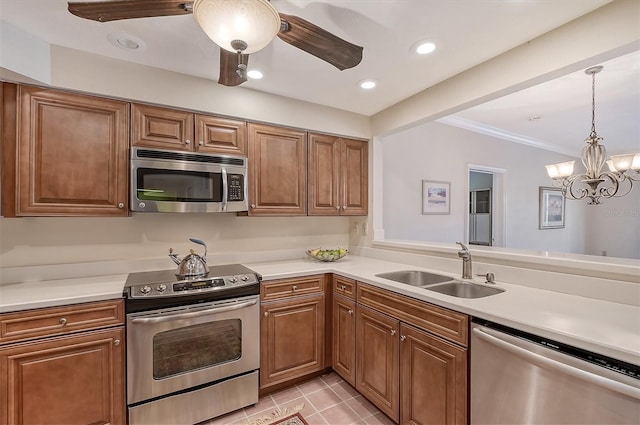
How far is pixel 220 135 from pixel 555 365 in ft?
7.81

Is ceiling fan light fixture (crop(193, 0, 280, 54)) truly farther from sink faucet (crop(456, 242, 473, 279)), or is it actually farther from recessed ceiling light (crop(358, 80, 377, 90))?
sink faucet (crop(456, 242, 473, 279))

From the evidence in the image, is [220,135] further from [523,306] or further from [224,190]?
[523,306]

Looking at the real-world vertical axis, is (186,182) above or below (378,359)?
above

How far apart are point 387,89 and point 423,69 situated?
15.2 inches

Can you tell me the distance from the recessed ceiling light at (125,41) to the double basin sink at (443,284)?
7.21ft

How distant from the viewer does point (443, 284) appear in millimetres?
1947

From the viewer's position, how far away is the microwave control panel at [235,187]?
2.22m

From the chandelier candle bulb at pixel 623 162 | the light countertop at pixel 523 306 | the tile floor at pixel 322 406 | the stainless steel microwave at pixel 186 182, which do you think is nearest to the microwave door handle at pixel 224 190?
the stainless steel microwave at pixel 186 182

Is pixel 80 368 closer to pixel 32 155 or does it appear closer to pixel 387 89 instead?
pixel 32 155

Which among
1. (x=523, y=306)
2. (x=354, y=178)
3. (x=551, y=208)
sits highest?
(x=354, y=178)

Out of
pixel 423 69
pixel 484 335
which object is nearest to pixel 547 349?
pixel 484 335

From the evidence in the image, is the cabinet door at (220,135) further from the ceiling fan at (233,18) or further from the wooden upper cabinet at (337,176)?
the ceiling fan at (233,18)

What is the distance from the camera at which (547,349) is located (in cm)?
109

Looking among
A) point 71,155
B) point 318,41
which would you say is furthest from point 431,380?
point 71,155
